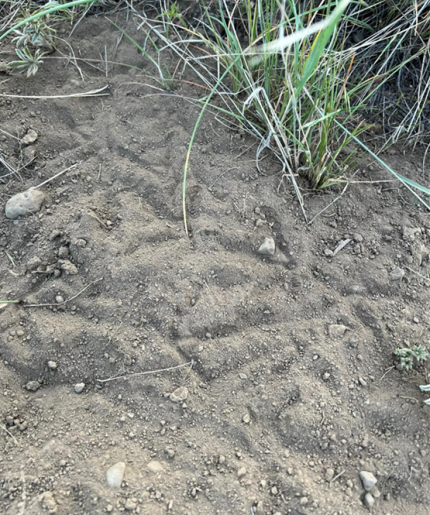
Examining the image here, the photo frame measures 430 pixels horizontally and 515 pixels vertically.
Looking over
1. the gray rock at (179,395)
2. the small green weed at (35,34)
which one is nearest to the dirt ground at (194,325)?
the gray rock at (179,395)

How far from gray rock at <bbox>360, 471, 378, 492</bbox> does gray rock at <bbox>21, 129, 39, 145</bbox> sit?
6.40 ft

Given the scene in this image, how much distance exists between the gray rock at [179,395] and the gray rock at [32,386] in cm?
50

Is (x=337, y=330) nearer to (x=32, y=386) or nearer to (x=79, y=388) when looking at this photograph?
(x=79, y=388)

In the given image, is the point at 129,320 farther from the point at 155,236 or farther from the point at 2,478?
the point at 2,478

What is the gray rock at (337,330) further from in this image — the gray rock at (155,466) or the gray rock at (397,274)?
the gray rock at (155,466)

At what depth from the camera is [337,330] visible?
1.65 metres

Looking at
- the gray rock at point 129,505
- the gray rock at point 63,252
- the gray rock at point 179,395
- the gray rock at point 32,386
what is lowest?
the gray rock at point 32,386

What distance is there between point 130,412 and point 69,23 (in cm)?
208

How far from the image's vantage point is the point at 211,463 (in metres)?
1.38

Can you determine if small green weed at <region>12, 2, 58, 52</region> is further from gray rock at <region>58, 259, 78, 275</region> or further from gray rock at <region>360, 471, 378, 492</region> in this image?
gray rock at <region>360, 471, 378, 492</region>

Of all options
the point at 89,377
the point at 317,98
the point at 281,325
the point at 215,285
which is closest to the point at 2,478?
the point at 89,377

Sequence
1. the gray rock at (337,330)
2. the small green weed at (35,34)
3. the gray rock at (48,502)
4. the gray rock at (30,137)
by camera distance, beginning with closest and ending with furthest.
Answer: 1. the gray rock at (48,502)
2. the gray rock at (337,330)
3. the gray rock at (30,137)
4. the small green weed at (35,34)

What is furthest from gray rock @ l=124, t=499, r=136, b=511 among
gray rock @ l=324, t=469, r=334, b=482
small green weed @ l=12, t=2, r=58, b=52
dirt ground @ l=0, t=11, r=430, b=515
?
small green weed @ l=12, t=2, r=58, b=52

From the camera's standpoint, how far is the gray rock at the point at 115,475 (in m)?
1.31
